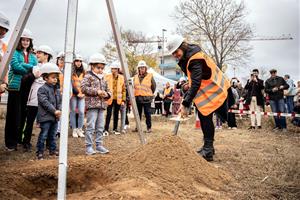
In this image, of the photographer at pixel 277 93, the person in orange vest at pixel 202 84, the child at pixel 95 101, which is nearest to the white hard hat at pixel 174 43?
the person in orange vest at pixel 202 84

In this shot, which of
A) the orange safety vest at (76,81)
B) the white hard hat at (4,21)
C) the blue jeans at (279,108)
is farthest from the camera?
the blue jeans at (279,108)

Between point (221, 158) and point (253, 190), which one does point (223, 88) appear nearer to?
point (221, 158)

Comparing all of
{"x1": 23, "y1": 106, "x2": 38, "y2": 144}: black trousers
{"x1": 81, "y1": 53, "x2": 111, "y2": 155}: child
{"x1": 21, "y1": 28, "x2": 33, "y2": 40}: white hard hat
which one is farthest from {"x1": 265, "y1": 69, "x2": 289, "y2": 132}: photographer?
{"x1": 21, "y1": 28, "x2": 33, "y2": 40}: white hard hat

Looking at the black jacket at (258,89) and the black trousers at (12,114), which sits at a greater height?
the black jacket at (258,89)

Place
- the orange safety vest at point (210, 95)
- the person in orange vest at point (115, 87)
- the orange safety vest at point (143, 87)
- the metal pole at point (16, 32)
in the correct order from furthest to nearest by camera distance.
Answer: the orange safety vest at point (143, 87)
the person in orange vest at point (115, 87)
the orange safety vest at point (210, 95)
the metal pole at point (16, 32)

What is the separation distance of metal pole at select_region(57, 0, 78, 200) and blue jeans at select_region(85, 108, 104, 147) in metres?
2.25

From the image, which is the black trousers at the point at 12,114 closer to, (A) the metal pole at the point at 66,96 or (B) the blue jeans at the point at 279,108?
(A) the metal pole at the point at 66,96

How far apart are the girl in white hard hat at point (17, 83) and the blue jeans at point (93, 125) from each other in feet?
3.69

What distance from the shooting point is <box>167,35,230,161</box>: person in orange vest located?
15.0ft

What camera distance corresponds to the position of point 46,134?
183 inches

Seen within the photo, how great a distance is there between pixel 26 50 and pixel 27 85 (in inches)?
22.8

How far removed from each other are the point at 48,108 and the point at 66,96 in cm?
208

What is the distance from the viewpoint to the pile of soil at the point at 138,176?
9.95 ft

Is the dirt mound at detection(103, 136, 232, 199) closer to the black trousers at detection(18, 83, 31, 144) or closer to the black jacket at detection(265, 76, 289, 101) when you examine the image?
the black trousers at detection(18, 83, 31, 144)
